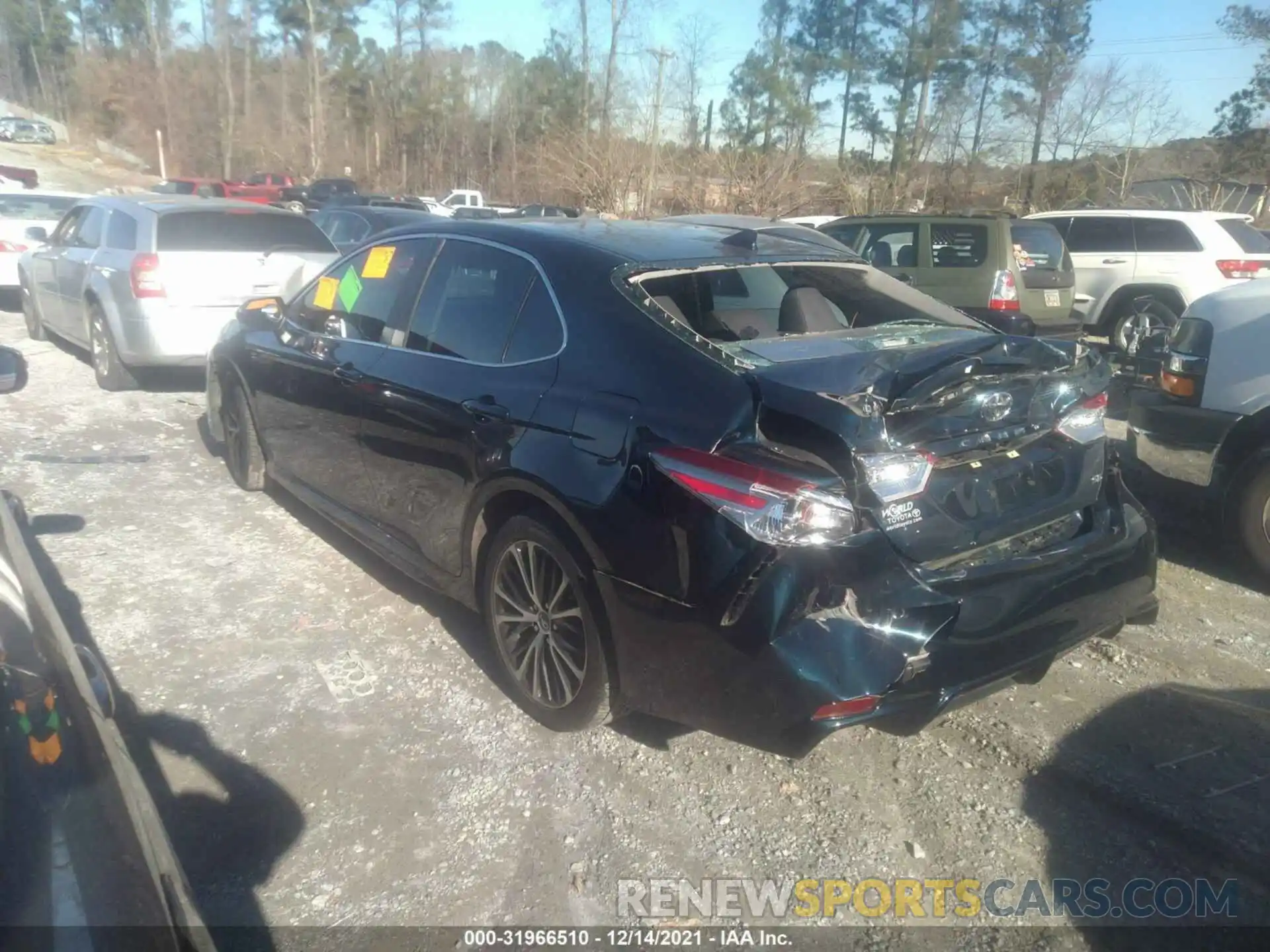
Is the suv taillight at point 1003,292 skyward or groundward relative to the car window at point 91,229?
groundward

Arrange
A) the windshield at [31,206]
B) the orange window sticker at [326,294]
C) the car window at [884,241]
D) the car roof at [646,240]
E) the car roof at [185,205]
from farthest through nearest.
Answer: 1. the windshield at [31,206]
2. the car window at [884,241]
3. the car roof at [185,205]
4. the orange window sticker at [326,294]
5. the car roof at [646,240]

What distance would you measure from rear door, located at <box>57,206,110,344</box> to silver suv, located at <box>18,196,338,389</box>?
0.02 meters

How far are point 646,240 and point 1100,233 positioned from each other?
1085 centimetres

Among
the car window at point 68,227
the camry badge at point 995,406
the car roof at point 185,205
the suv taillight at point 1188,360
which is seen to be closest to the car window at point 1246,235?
the suv taillight at point 1188,360

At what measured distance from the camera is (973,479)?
2.96 meters

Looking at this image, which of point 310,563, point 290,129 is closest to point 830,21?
point 290,129

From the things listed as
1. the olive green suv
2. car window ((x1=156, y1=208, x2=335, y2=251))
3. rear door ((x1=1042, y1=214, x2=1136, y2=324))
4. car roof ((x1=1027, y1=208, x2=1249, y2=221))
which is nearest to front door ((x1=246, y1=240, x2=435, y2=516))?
car window ((x1=156, y1=208, x2=335, y2=251))

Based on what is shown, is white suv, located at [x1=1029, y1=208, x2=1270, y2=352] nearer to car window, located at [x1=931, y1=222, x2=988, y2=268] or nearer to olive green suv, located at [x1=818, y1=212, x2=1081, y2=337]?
olive green suv, located at [x1=818, y1=212, x2=1081, y2=337]

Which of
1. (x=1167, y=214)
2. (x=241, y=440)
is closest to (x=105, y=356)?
(x=241, y=440)

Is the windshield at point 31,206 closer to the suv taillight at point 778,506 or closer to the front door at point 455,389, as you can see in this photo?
the front door at point 455,389

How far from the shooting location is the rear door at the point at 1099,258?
12328 millimetres

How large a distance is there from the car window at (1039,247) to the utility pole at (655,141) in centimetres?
1818

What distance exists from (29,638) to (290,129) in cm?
5997

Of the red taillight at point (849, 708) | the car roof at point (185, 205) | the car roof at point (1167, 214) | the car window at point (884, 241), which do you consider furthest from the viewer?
the car roof at point (1167, 214)
